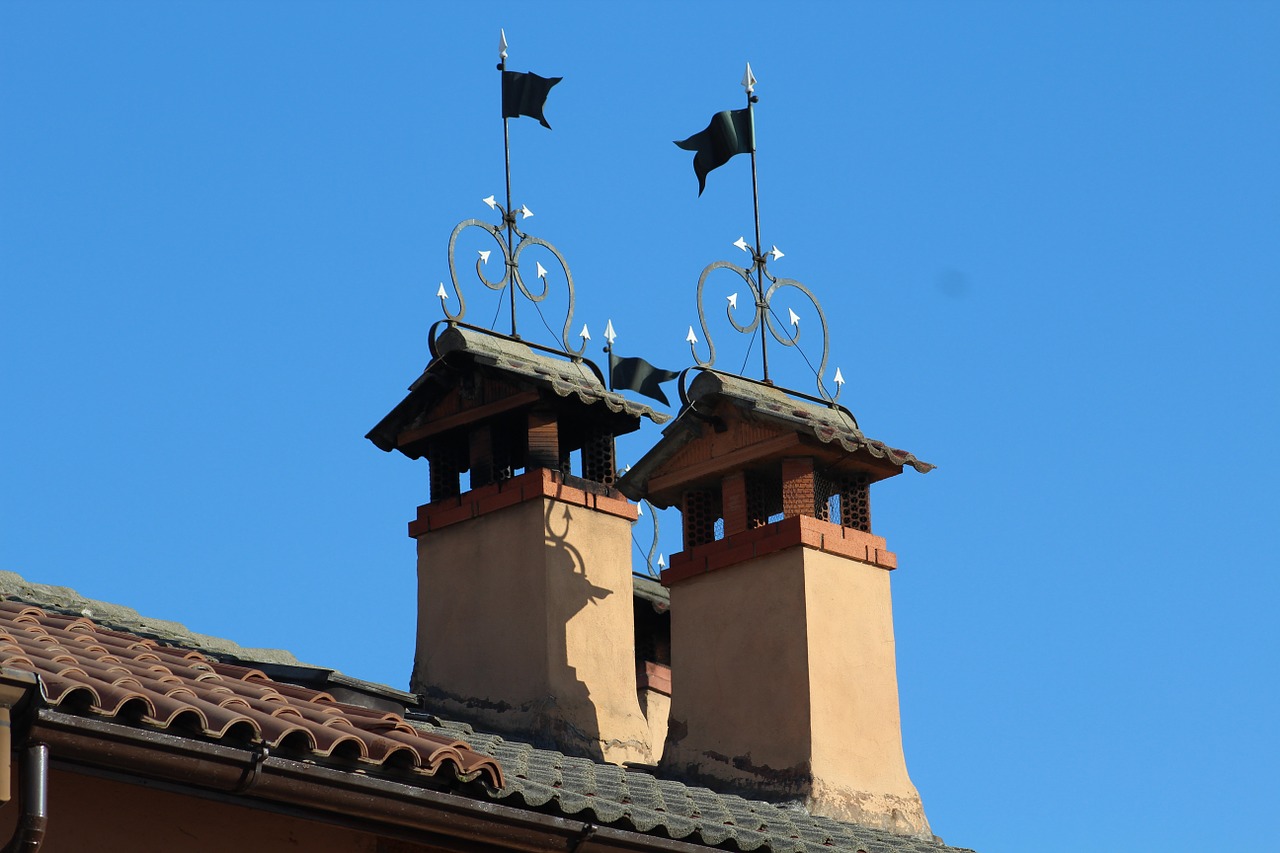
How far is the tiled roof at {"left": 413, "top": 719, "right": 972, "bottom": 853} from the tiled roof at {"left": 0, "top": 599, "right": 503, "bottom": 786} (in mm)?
380

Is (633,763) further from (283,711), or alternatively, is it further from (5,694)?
(5,694)

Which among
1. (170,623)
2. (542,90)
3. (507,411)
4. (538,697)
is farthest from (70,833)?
(542,90)

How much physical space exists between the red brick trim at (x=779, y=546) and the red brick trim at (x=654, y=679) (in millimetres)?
2202

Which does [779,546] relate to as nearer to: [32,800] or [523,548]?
[523,548]

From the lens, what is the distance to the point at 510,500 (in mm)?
12844

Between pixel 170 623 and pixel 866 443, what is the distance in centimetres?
425

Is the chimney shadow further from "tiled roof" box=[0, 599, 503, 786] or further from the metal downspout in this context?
the metal downspout

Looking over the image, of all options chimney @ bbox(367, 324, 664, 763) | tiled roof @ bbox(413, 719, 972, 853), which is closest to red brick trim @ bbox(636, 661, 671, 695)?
chimney @ bbox(367, 324, 664, 763)

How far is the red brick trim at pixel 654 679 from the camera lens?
49.2ft

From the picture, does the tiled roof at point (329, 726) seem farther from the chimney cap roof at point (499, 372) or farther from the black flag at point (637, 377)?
the black flag at point (637, 377)

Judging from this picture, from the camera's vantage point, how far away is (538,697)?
1233 centimetres

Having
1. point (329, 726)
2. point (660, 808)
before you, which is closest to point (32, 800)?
point (329, 726)

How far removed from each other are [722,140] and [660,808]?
Result: 6335mm

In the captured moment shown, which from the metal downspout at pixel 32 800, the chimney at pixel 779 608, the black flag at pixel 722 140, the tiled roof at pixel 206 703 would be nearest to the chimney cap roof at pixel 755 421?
the chimney at pixel 779 608
